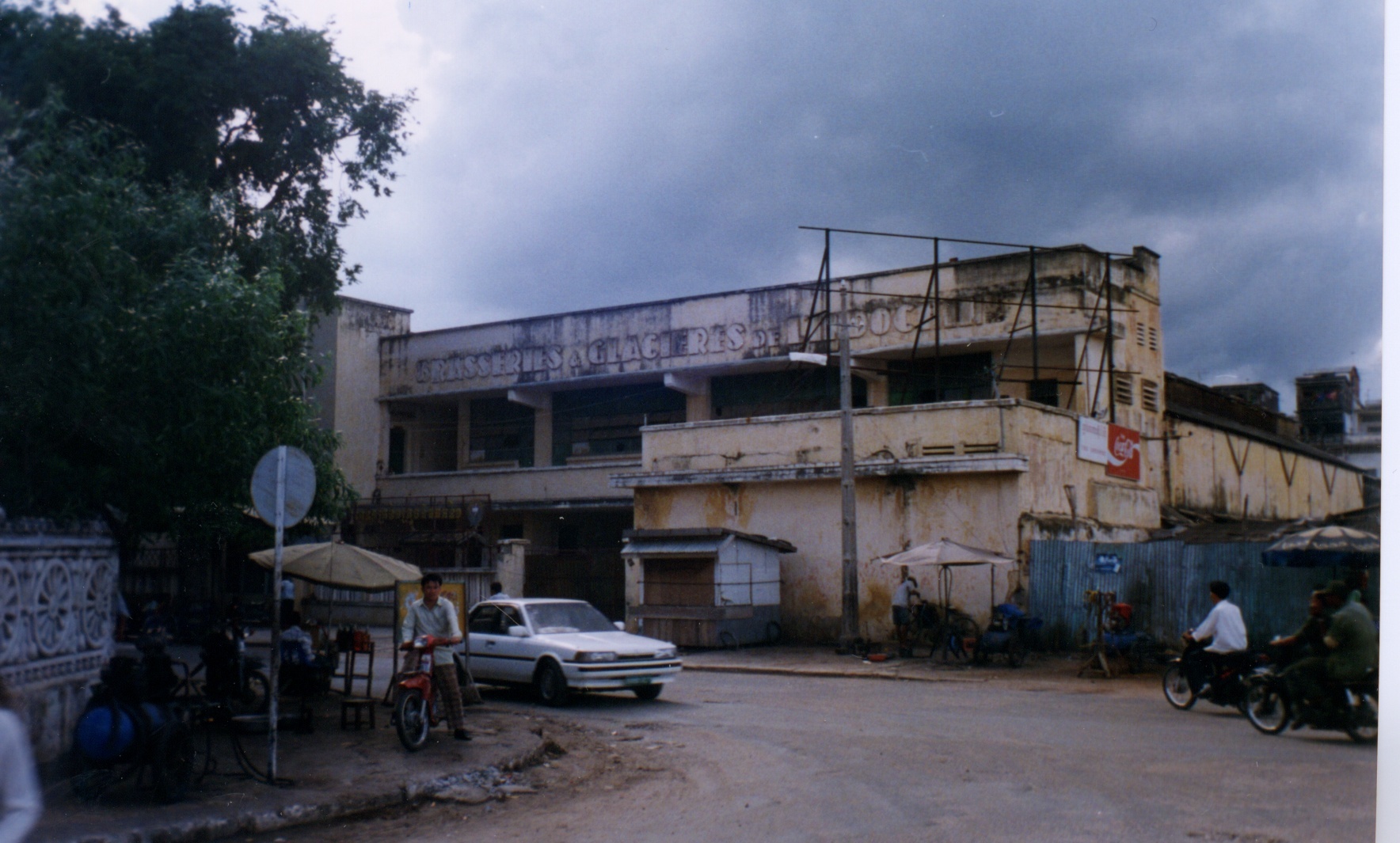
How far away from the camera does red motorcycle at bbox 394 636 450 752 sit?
34.2ft

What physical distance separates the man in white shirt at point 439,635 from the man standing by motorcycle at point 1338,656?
322 inches

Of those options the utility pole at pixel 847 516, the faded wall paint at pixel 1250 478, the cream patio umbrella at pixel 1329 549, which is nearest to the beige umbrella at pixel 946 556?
the utility pole at pixel 847 516

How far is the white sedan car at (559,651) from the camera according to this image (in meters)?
14.4

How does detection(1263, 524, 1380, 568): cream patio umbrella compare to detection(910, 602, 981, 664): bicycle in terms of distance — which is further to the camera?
detection(910, 602, 981, 664): bicycle

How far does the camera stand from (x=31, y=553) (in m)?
8.69

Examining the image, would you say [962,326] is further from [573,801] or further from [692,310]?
[573,801]

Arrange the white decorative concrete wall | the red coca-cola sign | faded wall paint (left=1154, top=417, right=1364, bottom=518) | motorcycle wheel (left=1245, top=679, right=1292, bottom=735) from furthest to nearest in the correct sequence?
faded wall paint (left=1154, top=417, right=1364, bottom=518)
the red coca-cola sign
motorcycle wheel (left=1245, top=679, right=1292, bottom=735)
the white decorative concrete wall

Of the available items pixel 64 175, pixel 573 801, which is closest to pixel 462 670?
pixel 573 801

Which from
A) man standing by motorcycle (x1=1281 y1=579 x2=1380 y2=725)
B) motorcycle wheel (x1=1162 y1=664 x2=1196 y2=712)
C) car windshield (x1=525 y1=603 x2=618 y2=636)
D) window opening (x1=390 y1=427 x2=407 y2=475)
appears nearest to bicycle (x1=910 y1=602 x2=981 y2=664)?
motorcycle wheel (x1=1162 y1=664 x2=1196 y2=712)

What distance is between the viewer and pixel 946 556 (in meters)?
20.7

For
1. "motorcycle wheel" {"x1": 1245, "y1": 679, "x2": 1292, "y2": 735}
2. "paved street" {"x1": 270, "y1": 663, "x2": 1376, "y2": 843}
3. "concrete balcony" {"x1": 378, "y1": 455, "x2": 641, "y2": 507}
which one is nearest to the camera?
"paved street" {"x1": 270, "y1": 663, "x2": 1376, "y2": 843}

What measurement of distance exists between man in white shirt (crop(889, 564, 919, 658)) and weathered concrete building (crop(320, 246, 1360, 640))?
122 centimetres

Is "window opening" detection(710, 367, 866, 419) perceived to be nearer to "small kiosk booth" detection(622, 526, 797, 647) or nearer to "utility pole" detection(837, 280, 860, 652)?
"small kiosk booth" detection(622, 526, 797, 647)

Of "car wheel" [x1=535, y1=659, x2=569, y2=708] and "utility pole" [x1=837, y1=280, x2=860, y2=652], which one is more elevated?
"utility pole" [x1=837, y1=280, x2=860, y2=652]
